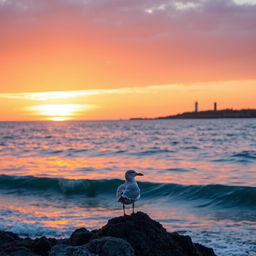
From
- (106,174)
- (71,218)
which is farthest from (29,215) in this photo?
(106,174)

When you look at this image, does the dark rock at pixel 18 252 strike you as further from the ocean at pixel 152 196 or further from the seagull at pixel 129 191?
the ocean at pixel 152 196

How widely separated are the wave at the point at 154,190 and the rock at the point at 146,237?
8.07 m

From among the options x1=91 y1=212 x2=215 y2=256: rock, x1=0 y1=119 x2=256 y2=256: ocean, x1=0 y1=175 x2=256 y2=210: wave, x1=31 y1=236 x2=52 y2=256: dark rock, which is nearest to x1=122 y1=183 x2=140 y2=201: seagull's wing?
x1=91 y1=212 x2=215 y2=256: rock

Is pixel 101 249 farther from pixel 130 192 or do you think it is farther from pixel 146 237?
pixel 130 192

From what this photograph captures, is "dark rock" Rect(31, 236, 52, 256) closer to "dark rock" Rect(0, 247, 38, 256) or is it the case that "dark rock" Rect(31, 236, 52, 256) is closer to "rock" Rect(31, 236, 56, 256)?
"rock" Rect(31, 236, 56, 256)

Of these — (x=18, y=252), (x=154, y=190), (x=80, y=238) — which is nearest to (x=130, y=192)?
(x=80, y=238)

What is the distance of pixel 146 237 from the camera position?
5.91 m

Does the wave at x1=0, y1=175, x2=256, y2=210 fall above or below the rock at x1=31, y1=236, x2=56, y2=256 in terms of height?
below

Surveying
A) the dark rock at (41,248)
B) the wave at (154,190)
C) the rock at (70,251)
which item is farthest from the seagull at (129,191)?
the wave at (154,190)

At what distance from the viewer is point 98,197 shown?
15664mm

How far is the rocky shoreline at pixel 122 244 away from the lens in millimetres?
5293

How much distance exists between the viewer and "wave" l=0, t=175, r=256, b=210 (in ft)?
47.9

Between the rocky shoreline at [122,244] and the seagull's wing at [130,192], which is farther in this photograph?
the seagull's wing at [130,192]

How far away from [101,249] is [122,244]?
0.85 feet
